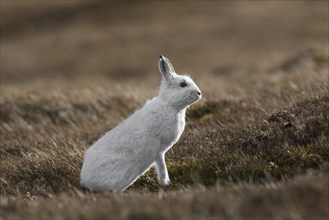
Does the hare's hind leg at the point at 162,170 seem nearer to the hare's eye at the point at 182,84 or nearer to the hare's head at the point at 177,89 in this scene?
the hare's head at the point at 177,89

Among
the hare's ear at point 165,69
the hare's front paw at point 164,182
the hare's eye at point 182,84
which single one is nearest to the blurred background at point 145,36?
the hare's ear at point 165,69

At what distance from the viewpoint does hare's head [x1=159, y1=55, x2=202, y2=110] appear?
10.4 m

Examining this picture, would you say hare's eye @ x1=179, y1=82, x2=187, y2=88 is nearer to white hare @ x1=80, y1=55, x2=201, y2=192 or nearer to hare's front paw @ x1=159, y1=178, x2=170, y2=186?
white hare @ x1=80, y1=55, x2=201, y2=192

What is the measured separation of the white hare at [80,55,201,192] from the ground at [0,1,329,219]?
265 mm

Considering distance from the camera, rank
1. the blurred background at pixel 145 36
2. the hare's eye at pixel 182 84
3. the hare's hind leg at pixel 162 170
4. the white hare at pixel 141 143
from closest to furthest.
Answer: the white hare at pixel 141 143 → the hare's hind leg at pixel 162 170 → the hare's eye at pixel 182 84 → the blurred background at pixel 145 36

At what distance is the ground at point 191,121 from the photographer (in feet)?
26.7

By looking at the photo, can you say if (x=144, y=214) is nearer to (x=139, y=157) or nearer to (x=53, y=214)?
(x=53, y=214)

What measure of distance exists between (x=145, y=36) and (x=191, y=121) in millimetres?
28427

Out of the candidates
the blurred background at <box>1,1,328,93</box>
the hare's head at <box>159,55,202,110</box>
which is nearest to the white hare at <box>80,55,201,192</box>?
the hare's head at <box>159,55,202,110</box>

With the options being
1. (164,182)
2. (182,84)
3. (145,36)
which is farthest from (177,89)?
(145,36)

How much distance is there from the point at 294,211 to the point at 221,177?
127 inches

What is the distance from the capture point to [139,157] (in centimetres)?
998

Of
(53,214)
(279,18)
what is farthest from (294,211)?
(279,18)

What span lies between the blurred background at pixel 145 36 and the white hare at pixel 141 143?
962 inches
